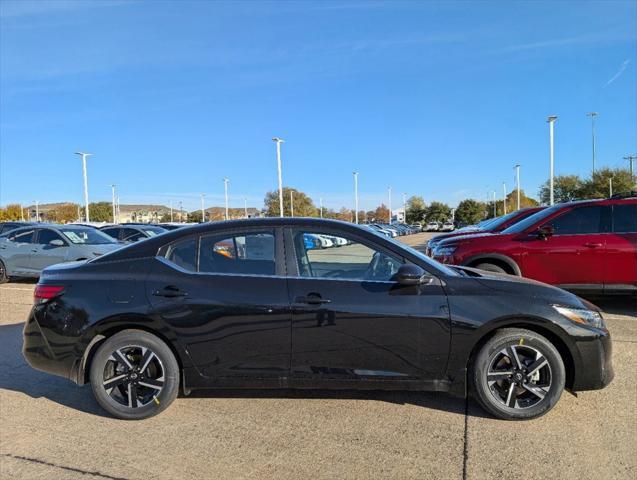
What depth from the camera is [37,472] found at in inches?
123

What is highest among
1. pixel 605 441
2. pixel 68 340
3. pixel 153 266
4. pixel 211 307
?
pixel 153 266

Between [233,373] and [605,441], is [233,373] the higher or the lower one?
the higher one

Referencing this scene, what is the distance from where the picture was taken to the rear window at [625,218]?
7375 mm

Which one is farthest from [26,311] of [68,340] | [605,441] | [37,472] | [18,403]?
[605,441]

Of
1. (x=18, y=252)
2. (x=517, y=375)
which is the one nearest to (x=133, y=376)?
(x=517, y=375)

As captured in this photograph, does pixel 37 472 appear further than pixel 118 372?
No

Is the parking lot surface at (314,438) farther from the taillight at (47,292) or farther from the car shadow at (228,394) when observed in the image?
the taillight at (47,292)

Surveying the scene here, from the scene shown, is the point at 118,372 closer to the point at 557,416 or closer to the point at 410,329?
the point at 410,329

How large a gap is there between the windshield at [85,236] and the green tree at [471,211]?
92352mm

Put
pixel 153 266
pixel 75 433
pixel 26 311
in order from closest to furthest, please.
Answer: pixel 75 433 → pixel 153 266 → pixel 26 311

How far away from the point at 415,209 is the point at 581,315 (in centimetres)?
12167

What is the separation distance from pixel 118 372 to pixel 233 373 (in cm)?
94

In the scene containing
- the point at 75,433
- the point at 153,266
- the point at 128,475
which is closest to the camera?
the point at 128,475

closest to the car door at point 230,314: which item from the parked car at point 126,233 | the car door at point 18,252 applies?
the car door at point 18,252
